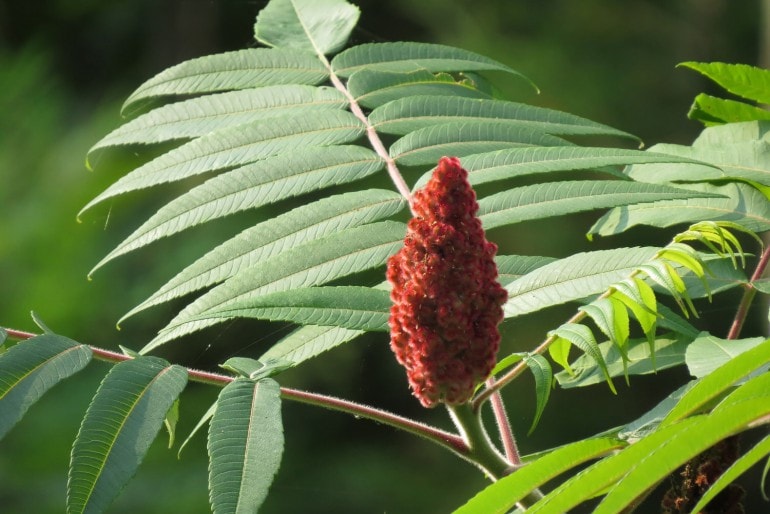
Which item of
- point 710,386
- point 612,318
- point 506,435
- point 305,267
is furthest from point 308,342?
point 710,386

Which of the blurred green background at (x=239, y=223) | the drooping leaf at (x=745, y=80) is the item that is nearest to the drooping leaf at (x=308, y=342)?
the drooping leaf at (x=745, y=80)

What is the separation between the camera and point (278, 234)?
1003 mm

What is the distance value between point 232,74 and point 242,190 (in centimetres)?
27

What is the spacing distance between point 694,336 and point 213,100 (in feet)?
2.04

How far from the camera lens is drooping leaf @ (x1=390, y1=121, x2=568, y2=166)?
111 cm

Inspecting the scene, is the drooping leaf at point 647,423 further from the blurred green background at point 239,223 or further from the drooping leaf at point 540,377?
the blurred green background at point 239,223

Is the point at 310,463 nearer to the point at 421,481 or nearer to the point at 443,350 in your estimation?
the point at 421,481

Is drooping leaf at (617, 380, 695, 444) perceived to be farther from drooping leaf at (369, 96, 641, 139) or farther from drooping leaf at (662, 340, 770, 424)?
drooping leaf at (369, 96, 641, 139)

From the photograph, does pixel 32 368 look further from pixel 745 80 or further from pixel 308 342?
pixel 745 80

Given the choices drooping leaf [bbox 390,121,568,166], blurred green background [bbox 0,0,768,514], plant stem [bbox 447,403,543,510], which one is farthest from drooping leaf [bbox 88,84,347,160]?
blurred green background [bbox 0,0,768,514]

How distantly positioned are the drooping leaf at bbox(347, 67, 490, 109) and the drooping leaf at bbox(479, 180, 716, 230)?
1.04ft

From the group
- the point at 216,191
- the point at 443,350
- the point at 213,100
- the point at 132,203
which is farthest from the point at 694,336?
the point at 132,203

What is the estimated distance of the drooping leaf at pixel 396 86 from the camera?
1280mm

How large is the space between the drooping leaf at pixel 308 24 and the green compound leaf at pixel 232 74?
0.06 meters
